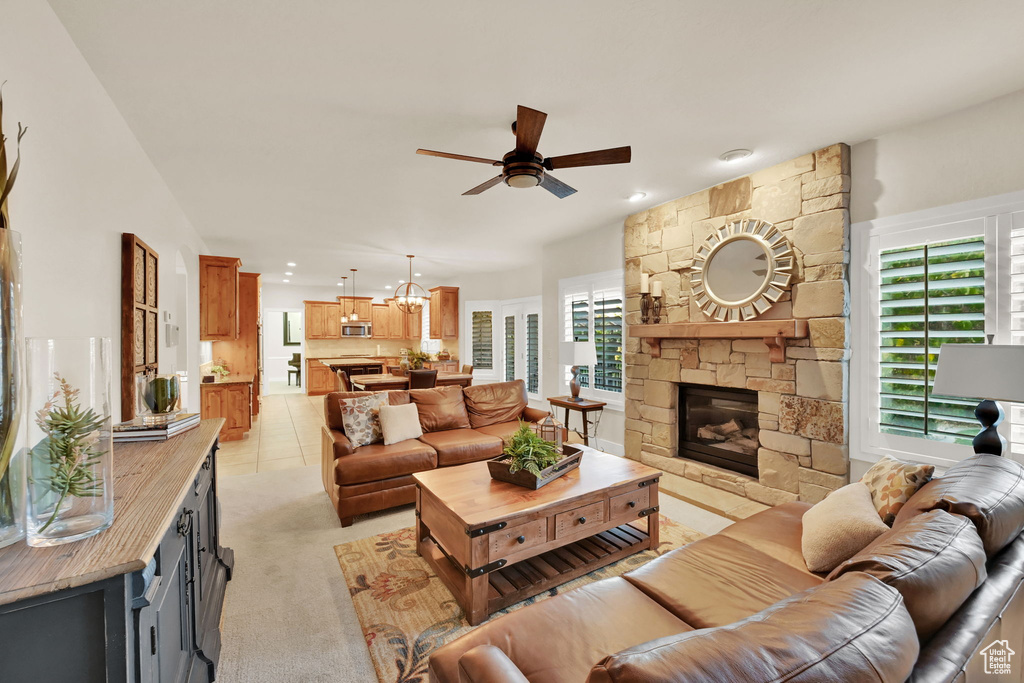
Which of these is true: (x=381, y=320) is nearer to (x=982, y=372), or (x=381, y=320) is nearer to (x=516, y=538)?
(x=516, y=538)

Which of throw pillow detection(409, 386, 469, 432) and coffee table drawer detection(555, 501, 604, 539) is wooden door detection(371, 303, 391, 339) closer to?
throw pillow detection(409, 386, 469, 432)

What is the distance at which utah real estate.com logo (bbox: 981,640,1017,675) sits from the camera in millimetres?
1041

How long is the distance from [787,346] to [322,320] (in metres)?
9.89

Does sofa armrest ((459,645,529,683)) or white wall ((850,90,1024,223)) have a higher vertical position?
white wall ((850,90,1024,223))

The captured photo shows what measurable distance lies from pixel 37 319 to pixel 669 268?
434 cm

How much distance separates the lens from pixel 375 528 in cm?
317

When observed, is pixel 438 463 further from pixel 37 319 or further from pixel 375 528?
pixel 37 319

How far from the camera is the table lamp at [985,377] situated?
5.99ft

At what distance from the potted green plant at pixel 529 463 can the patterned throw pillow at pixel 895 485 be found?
1.50 metres

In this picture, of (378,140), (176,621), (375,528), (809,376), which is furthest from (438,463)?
(809,376)

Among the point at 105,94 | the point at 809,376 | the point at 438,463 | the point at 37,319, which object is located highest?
the point at 105,94

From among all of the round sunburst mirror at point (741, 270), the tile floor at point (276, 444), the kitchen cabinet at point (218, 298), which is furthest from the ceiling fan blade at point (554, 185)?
the kitchen cabinet at point (218, 298)

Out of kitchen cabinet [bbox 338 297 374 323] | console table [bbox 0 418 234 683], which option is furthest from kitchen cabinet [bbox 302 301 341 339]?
console table [bbox 0 418 234 683]

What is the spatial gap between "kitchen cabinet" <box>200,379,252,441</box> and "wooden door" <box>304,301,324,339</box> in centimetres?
477
